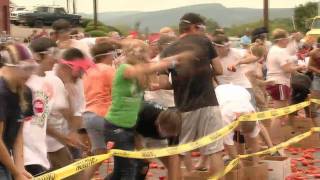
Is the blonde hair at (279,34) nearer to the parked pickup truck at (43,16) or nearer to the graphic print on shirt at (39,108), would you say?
the graphic print on shirt at (39,108)

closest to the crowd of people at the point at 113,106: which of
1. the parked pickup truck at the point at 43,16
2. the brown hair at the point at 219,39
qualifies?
the brown hair at the point at 219,39

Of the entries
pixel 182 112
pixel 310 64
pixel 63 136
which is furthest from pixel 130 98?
pixel 310 64

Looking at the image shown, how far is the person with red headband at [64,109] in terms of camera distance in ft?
21.6

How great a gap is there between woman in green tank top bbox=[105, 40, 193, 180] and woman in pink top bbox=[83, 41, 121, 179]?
53cm

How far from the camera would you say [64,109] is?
664 cm

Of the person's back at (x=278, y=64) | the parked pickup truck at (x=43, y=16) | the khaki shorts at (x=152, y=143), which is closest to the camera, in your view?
the khaki shorts at (x=152, y=143)

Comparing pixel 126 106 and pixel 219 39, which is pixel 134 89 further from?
pixel 219 39

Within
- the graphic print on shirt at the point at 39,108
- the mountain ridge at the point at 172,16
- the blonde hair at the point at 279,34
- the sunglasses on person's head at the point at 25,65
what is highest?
the sunglasses on person's head at the point at 25,65

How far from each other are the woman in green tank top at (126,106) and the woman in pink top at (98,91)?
526mm

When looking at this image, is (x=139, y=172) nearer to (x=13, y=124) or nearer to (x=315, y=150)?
(x=13, y=124)

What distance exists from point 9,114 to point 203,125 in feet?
10.6

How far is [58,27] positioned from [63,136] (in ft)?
11.2

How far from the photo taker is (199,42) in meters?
7.66

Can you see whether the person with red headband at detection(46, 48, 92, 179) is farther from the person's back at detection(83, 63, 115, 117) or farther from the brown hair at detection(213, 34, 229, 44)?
the brown hair at detection(213, 34, 229, 44)
